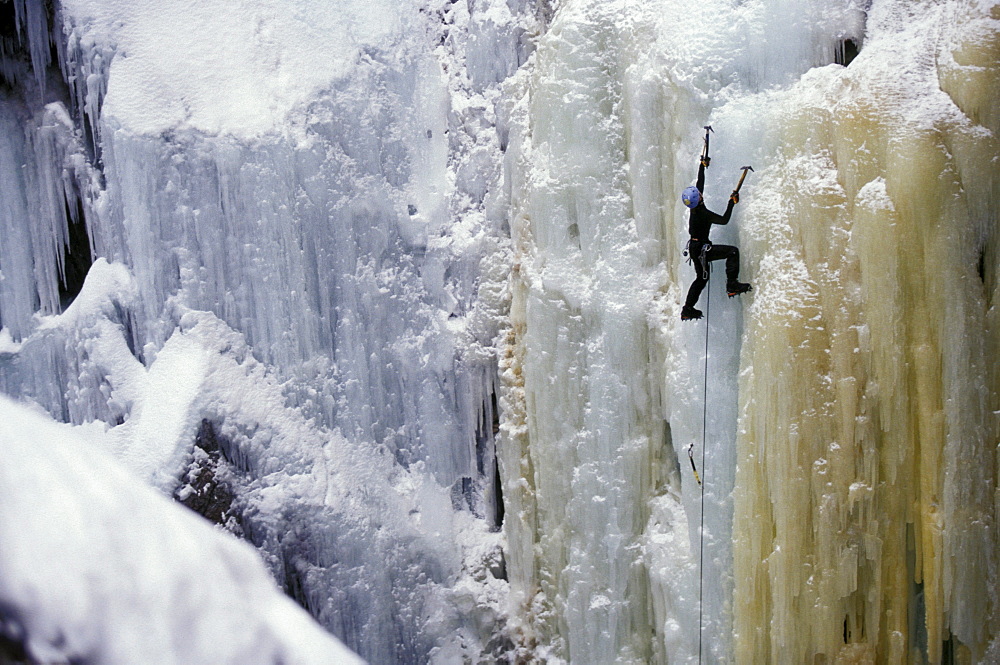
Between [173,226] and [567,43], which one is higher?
→ [567,43]

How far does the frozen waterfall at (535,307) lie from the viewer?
4.49m

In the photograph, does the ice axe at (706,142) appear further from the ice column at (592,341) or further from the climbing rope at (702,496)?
the climbing rope at (702,496)

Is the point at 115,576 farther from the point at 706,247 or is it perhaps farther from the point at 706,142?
the point at 706,142

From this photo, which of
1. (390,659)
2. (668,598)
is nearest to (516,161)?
(668,598)

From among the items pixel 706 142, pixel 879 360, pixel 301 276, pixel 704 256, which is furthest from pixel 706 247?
pixel 301 276

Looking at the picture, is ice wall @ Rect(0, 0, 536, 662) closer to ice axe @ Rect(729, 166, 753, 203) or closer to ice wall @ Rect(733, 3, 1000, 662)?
ice axe @ Rect(729, 166, 753, 203)

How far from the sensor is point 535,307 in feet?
19.0

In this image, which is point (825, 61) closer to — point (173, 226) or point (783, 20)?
point (783, 20)

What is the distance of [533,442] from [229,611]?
4.70 meters

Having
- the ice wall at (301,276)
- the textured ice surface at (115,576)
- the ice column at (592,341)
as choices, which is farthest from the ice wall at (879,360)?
the textured ice surface at (115,576)

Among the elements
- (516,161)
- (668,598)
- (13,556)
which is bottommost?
(668,598)

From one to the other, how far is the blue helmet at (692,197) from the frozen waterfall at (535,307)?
39 centimetres

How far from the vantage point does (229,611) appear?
3.99 feet

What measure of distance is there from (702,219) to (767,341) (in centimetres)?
75
